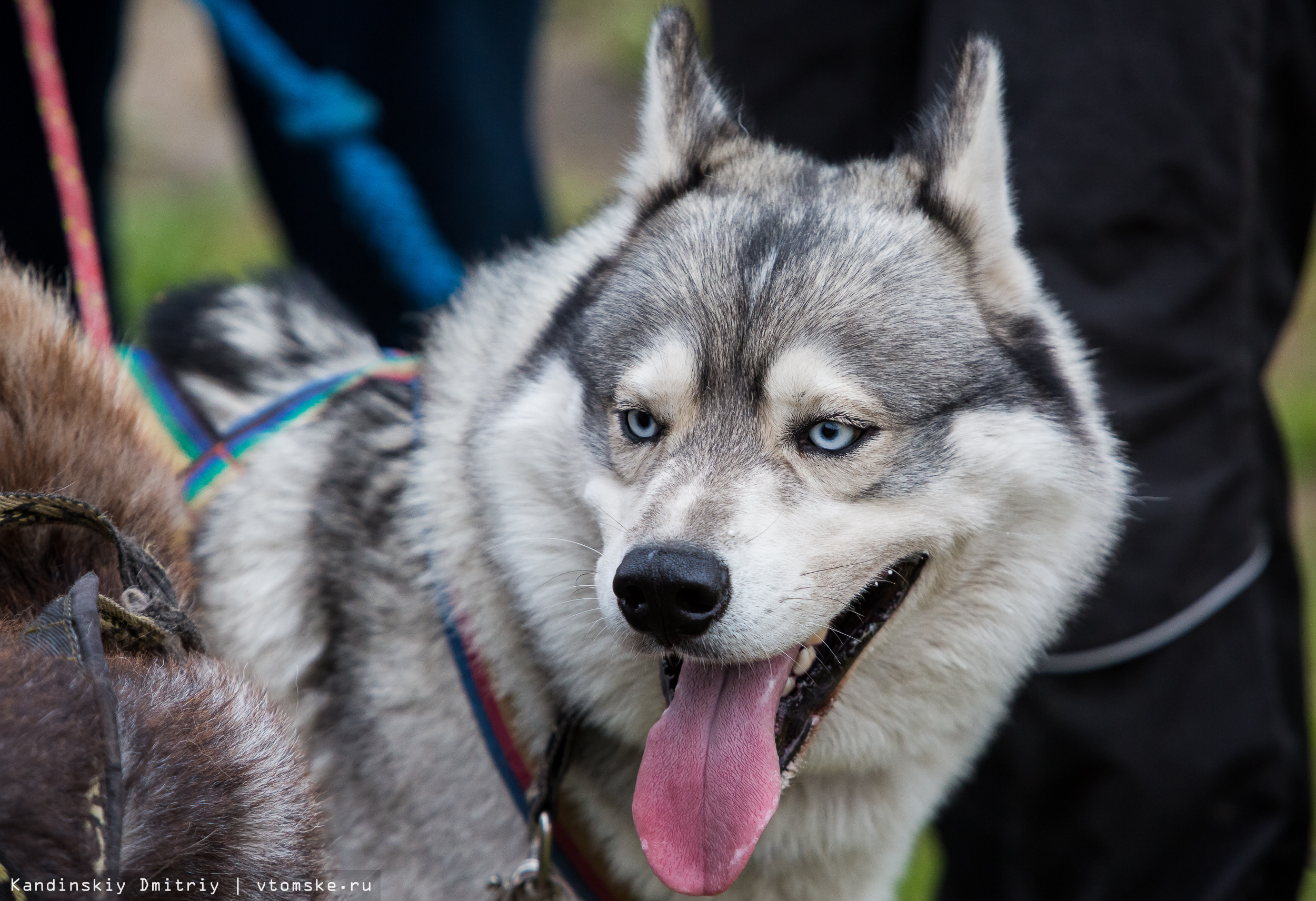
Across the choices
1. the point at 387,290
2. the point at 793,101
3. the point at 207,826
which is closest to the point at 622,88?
the point at 387,290

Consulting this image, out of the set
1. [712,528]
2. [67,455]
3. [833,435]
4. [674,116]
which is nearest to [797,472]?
[833,435]

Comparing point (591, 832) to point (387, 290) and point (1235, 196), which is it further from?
point (387, 290)

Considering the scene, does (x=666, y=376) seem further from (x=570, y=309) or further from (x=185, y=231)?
(x=185, y=231)

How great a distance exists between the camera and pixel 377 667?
206cm

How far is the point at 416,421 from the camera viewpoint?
7.31 ft

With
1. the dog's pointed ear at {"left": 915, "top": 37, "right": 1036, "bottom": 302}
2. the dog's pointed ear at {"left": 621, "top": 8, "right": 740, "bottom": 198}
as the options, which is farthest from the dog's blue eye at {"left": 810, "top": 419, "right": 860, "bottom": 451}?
the dog's pointed ear at {"left": 621, "top": 8, "right": 740, "bottom": 198}

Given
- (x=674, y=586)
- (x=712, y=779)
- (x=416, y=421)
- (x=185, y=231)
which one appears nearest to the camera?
(x=674, y=586)

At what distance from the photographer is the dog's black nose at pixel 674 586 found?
1607 mm

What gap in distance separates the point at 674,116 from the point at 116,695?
1.39 m

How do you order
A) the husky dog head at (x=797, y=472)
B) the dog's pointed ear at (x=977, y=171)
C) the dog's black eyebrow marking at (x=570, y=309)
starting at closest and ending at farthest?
1. the husky dog head at (x=797, y=472)
2. the dog's pointed ear at (x=977, y=171)
3. the dog's black eyebrow marking at (x=570, y=309)

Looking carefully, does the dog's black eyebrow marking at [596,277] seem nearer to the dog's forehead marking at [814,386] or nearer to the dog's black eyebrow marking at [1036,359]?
the dog's forehead marking at [814,386]

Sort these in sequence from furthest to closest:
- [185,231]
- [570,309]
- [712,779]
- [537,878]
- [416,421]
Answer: [185,231] → [416,421] → [570,309] → [537,878] → [712,779]

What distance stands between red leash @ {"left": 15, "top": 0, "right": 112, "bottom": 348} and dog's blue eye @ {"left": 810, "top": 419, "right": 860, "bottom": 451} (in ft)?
3.85

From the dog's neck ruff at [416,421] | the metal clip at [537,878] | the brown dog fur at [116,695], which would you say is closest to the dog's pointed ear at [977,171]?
the dog's neck ruff at [416,421]
